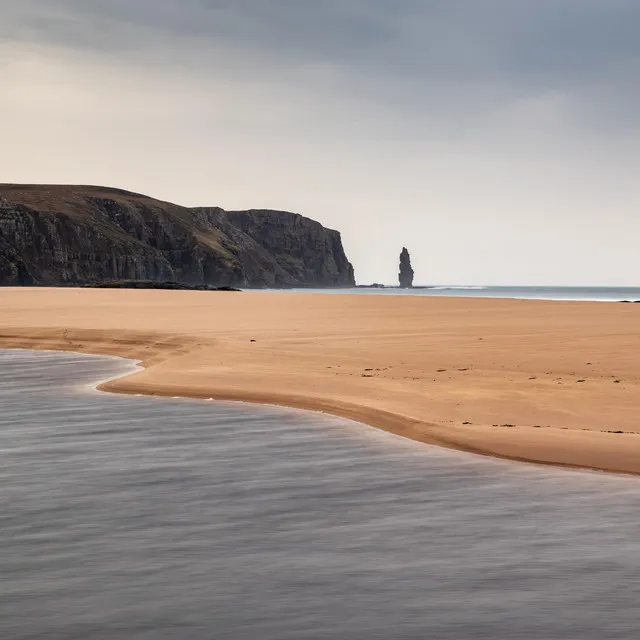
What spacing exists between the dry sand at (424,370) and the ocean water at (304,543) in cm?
117

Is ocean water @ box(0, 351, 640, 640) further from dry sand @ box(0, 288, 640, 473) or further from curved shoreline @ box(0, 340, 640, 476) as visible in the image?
dry sand @ box(0, 288, 640, 473)

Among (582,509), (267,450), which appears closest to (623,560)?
(582,509)

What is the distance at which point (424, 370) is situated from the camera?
19.0 meters

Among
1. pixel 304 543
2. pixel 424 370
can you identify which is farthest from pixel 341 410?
pixel 304 543

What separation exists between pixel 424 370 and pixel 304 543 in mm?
12271

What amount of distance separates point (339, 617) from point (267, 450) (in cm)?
577

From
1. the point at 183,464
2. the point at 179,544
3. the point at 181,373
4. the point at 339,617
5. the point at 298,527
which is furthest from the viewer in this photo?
the point at 181,373

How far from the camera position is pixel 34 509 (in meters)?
8.15

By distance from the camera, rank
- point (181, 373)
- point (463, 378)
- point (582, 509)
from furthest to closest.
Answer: point (181, 373) < point (463, 378) < point (582, 509)

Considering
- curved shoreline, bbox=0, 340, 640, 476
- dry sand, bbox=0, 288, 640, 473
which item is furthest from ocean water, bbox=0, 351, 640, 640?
dry sand, bbox=0, 288, 640, 473

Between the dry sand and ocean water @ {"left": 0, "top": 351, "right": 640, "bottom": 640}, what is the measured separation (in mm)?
1169

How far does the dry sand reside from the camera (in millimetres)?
11953

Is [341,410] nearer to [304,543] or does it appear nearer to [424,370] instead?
[424,370]

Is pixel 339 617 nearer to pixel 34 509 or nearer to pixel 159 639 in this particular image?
pixel 159 639
